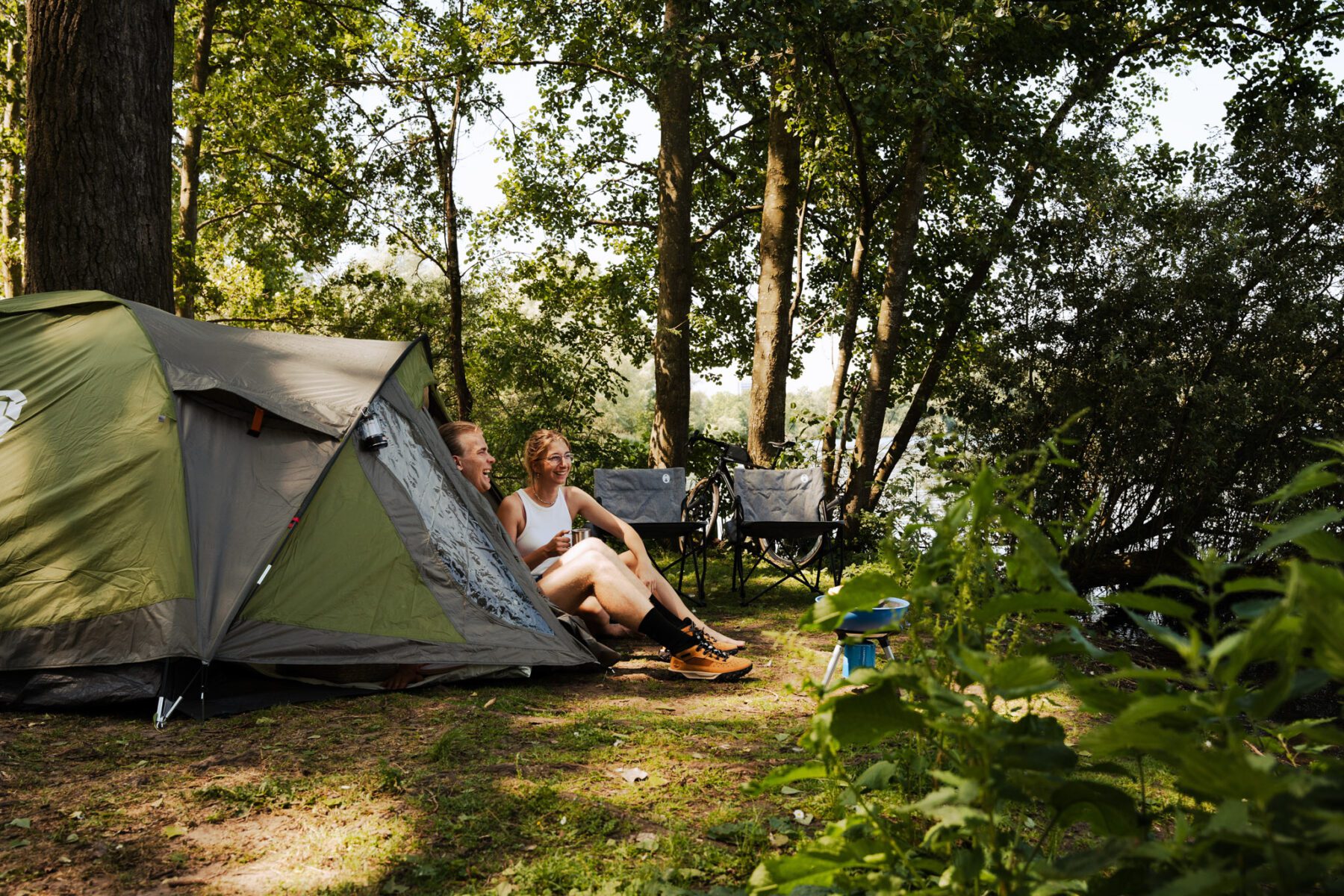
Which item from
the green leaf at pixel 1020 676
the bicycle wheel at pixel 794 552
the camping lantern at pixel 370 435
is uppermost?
Answer: the camping lantern at pixel 370 435

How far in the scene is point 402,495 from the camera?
12.4 feet

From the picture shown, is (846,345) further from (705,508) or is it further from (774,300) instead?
(705,508)

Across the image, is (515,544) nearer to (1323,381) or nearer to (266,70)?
(1323,381)

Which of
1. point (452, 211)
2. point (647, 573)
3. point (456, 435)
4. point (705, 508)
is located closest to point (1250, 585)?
point (647, 573)

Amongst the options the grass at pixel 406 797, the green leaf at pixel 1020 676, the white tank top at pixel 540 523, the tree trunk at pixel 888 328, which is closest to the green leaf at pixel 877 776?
the grass at pixel 406 797

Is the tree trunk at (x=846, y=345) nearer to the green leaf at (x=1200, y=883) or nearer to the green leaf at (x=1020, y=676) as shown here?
the green leaf at (x=1020, y=676)

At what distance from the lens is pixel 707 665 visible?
13.4 feet

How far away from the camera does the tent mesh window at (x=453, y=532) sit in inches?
150

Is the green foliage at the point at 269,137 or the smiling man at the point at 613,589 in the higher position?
the green foliage at the point at 269,137

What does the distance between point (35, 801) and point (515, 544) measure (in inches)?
93.0

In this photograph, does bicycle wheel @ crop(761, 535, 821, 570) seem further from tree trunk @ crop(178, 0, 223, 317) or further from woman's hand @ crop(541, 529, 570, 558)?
tree trunk @ crop(178, 0, 223, 317)

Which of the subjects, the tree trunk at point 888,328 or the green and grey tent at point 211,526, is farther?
the tree trunk at point 888,328

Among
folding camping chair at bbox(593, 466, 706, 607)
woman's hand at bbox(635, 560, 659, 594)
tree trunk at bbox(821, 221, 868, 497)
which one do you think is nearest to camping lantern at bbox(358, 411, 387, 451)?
woman's hand at bbox(635, 560, 659, 594)

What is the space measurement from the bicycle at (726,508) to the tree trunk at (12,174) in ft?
25.7
